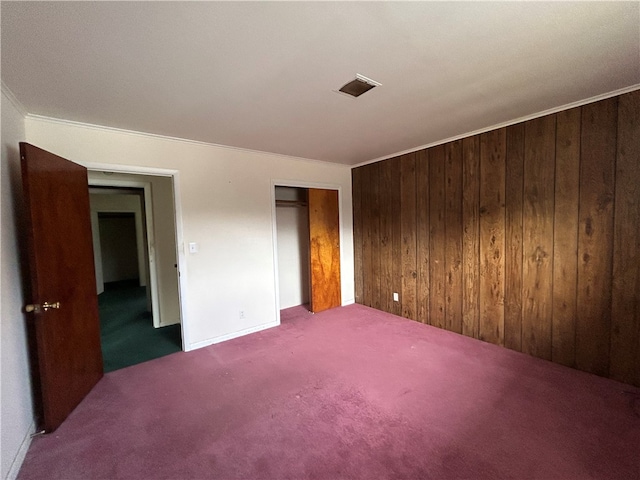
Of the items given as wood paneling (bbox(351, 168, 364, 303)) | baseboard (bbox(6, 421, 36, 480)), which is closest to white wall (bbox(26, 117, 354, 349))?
wood paneling (bbox(351, 168, 364, 303))

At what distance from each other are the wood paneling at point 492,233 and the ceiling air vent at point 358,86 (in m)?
1.72

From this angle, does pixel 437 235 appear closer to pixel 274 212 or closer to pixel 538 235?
pixel 538 235

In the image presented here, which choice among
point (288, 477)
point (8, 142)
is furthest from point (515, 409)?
point (8, 142)

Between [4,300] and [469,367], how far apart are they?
3.49 m

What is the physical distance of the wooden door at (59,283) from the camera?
1.82 m

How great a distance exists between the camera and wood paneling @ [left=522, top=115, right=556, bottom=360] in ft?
8.34

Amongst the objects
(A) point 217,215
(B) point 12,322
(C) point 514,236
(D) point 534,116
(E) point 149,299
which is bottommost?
(E) point 149,299

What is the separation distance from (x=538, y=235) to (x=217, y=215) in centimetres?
337

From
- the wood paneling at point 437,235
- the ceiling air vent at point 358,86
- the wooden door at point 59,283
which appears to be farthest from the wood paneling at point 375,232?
the wooden door at point 59,283

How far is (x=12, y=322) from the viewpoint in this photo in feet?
5.65

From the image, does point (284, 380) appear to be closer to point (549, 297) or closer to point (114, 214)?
point (549, 297)

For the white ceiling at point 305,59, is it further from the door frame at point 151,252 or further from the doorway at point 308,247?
the doorway at point 308,247

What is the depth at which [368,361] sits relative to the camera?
2742 mm

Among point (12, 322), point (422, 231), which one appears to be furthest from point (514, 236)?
point (12, 322)
